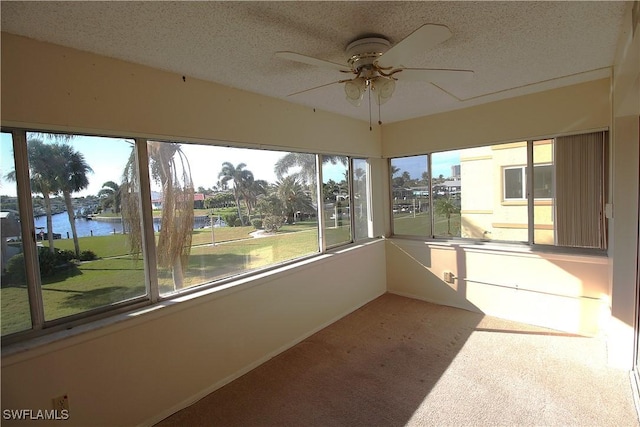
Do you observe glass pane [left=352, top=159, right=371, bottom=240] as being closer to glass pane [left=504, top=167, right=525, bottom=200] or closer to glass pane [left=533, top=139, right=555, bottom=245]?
glass pane [left=504, top=167, right=525, bottom=200]

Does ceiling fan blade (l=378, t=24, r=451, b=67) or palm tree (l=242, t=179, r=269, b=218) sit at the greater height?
ceiling fan blade (l=378, t=24, r=451, b=67)

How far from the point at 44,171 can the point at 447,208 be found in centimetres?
391

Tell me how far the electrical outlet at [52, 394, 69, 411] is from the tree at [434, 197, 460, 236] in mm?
3929

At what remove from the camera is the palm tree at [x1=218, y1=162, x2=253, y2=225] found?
2.68m

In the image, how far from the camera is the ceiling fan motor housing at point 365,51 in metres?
1.81

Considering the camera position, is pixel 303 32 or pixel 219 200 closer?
pixel 303 32

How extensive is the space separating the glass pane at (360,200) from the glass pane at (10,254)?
3168mm

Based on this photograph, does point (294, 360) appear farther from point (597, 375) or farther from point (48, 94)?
point (48, 94)

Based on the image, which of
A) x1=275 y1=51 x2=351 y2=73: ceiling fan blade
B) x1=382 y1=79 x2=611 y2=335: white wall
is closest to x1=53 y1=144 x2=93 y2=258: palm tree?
x1=275 y1=51 x2=351 y2=73: ceiling fan blade

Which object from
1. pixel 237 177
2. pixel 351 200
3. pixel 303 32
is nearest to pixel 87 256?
pixel 237 177

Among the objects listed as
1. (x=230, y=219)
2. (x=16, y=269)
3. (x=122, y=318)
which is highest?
(x=230, y=219)

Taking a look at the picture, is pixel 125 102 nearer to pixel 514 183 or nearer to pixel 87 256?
pixel 87 256

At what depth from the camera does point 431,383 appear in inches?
93.6

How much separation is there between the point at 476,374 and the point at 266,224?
2228mm
